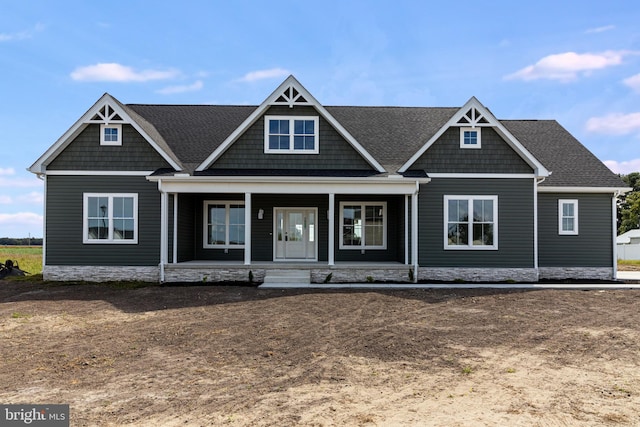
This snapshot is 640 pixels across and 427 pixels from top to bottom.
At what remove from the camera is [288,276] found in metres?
15.5

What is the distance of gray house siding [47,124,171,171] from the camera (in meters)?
16.1

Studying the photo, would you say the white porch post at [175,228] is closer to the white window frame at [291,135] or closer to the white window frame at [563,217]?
the white window frame at [291,135]

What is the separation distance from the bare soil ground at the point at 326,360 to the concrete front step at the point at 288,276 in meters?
2.82

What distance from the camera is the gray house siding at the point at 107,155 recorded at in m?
16.1

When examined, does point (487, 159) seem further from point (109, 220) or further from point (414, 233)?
point (109, 220)

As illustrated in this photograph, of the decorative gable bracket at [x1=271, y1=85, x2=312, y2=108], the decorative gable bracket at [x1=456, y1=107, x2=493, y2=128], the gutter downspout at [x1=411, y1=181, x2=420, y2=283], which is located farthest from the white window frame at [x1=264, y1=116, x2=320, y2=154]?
the decorative gable bracket at [x1=456, y1=107, x2=493, y2=128]

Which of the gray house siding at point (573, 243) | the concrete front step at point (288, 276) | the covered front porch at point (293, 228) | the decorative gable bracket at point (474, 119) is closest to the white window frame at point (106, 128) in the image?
the covered front porch at point (293, 228)

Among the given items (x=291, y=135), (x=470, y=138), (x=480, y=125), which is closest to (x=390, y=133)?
(x=470, y=138)

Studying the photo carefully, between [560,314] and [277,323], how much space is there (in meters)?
6.26

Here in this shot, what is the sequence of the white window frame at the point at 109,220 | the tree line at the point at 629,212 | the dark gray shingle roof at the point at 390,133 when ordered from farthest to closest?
the tree line at the point at 629,212
the dark gray shingle roof at the point at 390,133
the white window frame at the point at 109,220

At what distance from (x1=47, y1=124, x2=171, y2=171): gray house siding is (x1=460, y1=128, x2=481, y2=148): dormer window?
10047mm

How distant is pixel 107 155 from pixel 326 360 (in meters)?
12.4

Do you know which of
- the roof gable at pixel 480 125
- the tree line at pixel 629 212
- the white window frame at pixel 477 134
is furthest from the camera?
the tree line at pixel 629 212

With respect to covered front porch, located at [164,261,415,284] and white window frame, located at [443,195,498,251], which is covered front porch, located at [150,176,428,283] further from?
white window frame, located at [443,195,498,251]
